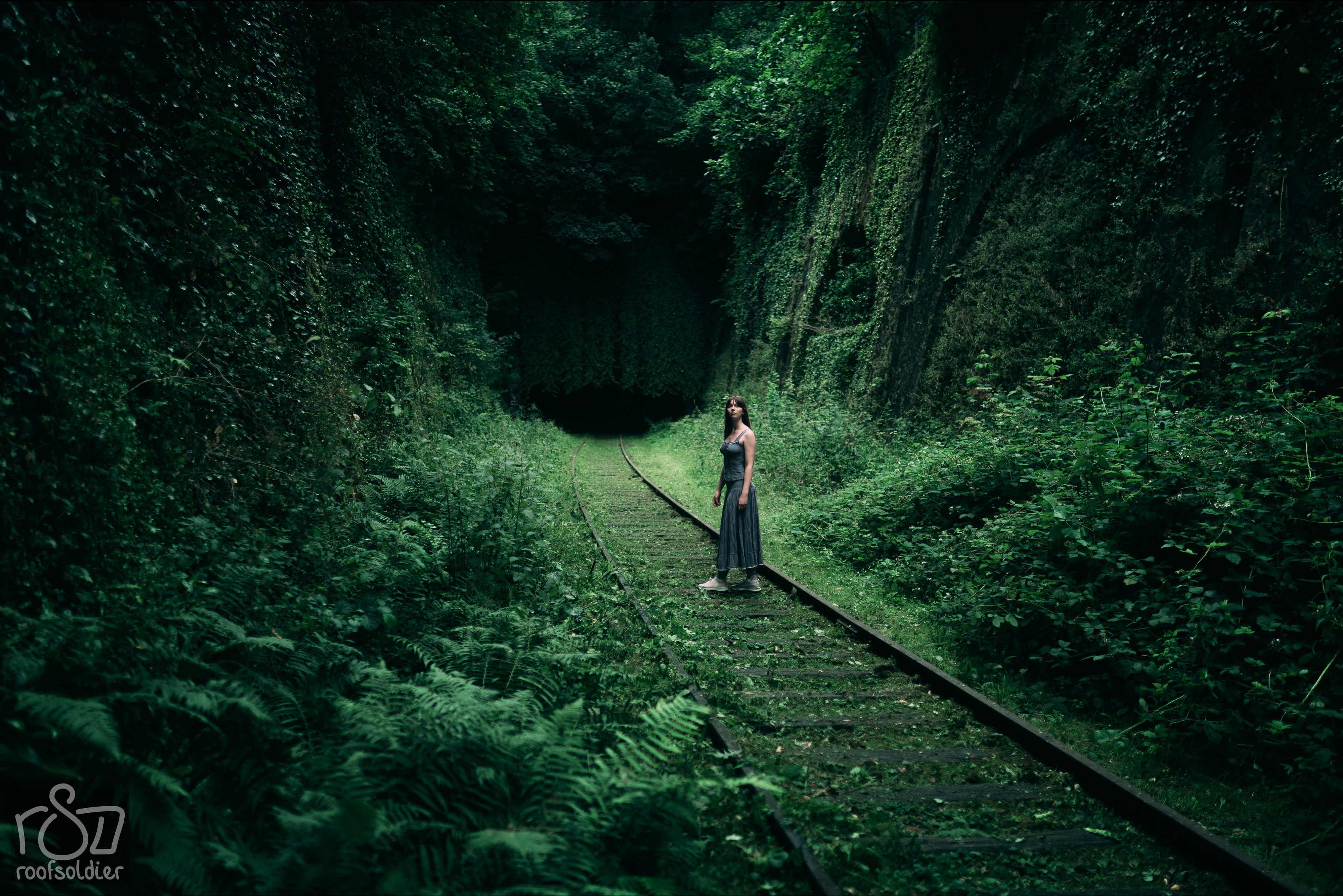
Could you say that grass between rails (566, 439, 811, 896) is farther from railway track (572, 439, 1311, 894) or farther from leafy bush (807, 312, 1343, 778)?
leafy bush (807, 312, 1343, 778)

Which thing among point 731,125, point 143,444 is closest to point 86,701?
point 143,444

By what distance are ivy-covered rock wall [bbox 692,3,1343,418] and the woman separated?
13.2ft

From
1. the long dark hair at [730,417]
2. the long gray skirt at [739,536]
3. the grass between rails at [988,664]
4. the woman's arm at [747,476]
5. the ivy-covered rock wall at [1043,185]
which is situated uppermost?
the ivy-covered rock wall at [1043,185]

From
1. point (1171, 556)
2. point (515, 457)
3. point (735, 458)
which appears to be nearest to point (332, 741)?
point (735, 458)

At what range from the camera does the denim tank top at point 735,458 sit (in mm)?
7520

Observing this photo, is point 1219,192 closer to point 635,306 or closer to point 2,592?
point 2,592

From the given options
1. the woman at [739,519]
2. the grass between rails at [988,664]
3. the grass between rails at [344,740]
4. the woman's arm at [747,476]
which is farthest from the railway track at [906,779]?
the woman's arm at [747,476]

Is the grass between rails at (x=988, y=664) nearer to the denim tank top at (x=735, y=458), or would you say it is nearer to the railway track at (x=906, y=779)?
the railway track at (x=906, y=779)

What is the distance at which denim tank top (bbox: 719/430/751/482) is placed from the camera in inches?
296

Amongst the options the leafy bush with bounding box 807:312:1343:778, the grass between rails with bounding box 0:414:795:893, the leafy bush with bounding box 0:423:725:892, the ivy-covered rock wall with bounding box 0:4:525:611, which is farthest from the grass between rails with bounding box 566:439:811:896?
the ivy-covered rock wall with bounding box 0:4:525:611

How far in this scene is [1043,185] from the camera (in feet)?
31.1

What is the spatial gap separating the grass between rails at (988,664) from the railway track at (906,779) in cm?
30

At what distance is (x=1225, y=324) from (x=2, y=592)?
8851 mm

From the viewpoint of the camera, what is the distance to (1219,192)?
6871 millimetres
